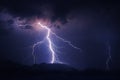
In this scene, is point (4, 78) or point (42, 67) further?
point (42, 67)

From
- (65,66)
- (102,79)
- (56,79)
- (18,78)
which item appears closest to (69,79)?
(56,79)

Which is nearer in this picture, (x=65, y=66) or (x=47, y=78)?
(x=47, y=78)

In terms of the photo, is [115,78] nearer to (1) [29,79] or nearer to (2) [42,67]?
(1) [29,79]

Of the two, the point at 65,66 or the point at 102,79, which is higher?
the point at 65,66

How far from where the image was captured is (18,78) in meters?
25.7

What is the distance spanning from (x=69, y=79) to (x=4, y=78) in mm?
5712

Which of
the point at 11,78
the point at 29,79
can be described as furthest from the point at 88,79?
the point at 11,78

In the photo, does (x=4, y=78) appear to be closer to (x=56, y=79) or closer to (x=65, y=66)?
(x=56, y=79)

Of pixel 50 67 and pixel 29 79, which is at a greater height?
pixel 50 67

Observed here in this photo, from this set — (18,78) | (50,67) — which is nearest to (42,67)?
(50,67)

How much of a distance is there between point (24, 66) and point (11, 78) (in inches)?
525

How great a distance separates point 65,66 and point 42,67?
10.2 ft

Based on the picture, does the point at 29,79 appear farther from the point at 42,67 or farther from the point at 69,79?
the point at 42,67

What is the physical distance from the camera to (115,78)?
84.8ft
